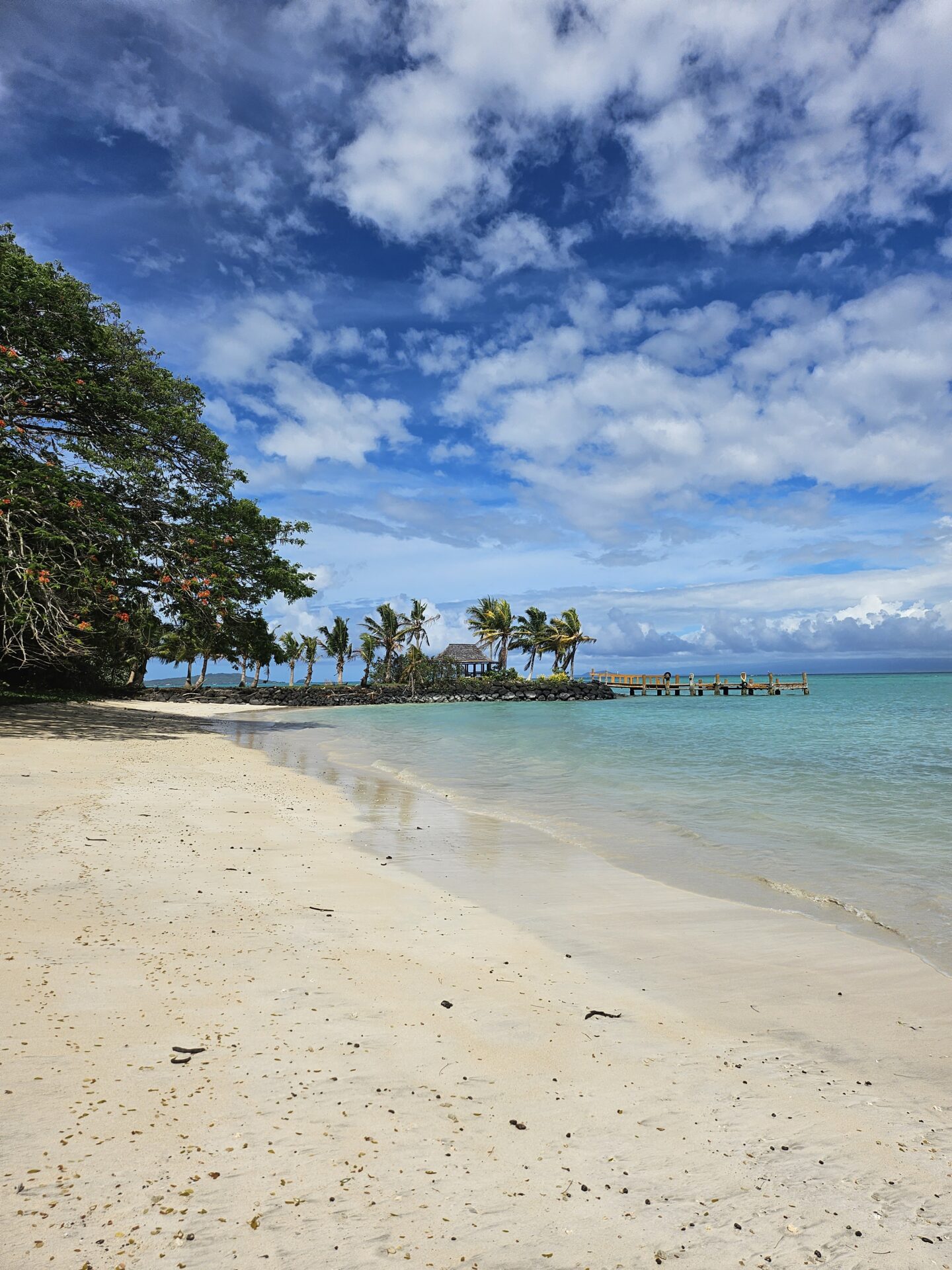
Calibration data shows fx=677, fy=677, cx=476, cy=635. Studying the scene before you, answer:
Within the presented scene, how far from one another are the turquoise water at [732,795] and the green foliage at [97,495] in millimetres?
6232

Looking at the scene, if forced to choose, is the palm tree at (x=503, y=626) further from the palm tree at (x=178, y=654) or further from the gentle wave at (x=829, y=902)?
the gentle wave at (x=829, y=902)

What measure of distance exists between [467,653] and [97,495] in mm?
59368

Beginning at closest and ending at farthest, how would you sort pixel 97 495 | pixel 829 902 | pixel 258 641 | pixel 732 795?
pixel 829 902, pixel 732 795, pixel 97 495, pixel 258 641

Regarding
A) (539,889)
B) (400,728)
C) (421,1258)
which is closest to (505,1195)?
(421,1258)

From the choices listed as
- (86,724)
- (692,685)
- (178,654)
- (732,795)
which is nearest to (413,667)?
(178,654)

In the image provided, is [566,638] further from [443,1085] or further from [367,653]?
[443,1085]

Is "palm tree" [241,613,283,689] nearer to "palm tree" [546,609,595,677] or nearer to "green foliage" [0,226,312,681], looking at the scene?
"green foliage" [0,226,312,681]

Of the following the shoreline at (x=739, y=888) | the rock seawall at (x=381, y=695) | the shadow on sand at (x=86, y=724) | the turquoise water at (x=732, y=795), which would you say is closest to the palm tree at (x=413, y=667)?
the rock seawall at (x=381, y=695)

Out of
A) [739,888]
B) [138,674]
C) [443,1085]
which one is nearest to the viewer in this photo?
[443,1085]

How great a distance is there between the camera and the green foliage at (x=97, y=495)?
1683cm

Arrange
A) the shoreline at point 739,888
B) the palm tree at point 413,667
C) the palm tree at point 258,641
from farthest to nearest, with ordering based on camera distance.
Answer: the palm tree at point 413,667, the palm tree at point 258,641, the shoreline at point 739,888

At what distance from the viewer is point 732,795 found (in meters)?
14.1

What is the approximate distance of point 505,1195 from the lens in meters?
2.59

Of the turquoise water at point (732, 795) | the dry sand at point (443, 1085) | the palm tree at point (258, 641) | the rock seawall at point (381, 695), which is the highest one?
the palm tree at point (258, 641)
